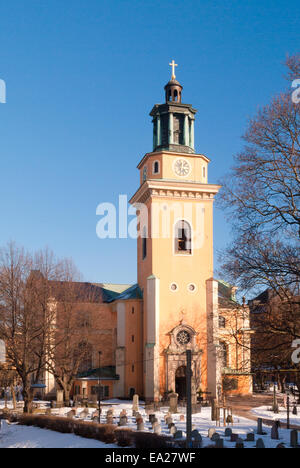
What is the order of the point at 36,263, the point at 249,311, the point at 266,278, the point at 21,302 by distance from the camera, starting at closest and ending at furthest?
the point at 266,278 < the point at 249,311 < the point at 21,302 < the point at 36,263

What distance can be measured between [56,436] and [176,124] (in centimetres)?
2838

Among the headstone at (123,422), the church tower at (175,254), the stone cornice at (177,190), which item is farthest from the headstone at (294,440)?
the stone cornice at (177,190)

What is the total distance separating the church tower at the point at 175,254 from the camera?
145 ft

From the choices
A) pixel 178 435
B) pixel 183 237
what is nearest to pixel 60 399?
pixel 183 237

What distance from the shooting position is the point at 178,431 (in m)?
26.0

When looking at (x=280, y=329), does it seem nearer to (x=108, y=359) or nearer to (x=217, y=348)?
(x=217, y=348)

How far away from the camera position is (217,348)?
4350 cm

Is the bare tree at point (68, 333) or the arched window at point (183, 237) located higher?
the arched window at point (183, 237)

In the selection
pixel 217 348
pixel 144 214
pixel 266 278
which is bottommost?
pixel 217 348

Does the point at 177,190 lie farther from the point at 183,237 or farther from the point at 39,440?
the point at 39,440

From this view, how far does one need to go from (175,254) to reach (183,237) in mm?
2076

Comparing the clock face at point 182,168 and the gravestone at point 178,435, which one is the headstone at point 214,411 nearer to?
the gravestone at point 178,435

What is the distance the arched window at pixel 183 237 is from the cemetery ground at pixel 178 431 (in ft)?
42.3
